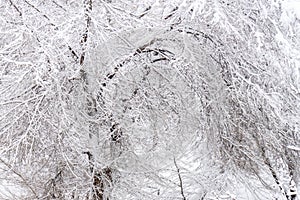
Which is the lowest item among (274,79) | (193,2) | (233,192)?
(233,192)

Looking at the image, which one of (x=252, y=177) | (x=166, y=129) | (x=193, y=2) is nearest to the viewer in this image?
(x=193, y=2)

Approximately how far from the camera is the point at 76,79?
4586 mm

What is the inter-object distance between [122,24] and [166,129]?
109cm

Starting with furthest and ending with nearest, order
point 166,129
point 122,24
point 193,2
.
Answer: point 166,129, point 122,24, point 193,2

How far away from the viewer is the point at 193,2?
14.3 ft

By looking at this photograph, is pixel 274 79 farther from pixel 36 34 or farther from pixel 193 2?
pixel 36 34

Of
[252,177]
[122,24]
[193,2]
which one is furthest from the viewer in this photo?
[252,177]

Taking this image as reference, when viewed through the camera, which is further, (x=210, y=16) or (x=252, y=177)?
(x=252, y=177)

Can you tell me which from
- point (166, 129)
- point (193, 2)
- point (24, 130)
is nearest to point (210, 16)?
point (193, 2)

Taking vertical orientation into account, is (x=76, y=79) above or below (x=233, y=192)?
above

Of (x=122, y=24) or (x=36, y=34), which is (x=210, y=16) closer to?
(x=122, y=24)

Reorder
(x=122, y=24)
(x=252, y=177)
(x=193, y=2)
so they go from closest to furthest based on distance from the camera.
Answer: (x=193, y=2) → (x=122, y=24) → (x=252, y=177)

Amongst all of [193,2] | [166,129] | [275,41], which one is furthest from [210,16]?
[166,129]

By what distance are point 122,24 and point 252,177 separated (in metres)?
2.08
